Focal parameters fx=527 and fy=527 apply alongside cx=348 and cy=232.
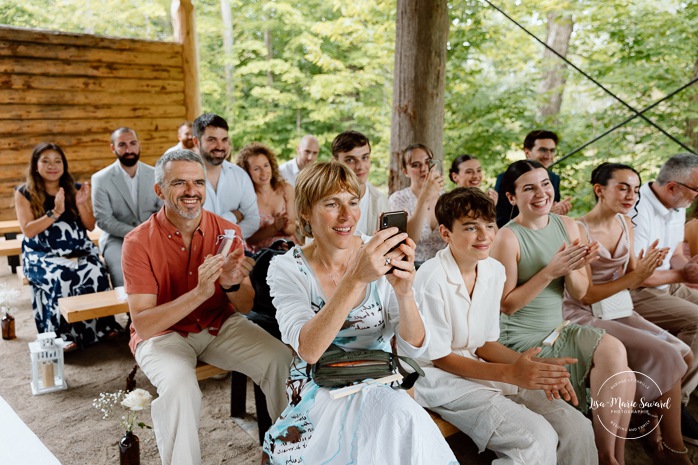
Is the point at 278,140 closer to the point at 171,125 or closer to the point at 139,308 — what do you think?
the point at 171,125

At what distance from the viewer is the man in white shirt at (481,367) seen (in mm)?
2027

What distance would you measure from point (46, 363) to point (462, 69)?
Result: 6243 millimetres

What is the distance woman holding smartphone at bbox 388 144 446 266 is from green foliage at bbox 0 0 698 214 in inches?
144

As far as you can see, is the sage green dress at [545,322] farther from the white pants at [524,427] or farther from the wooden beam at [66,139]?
the wooden beam at [66,139]

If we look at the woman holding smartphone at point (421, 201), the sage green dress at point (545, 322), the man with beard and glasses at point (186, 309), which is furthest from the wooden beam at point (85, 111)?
the sage green dress at point (545, 322)

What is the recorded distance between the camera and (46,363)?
3.19 metres

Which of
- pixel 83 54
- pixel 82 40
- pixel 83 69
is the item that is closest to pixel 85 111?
pixel 83 69

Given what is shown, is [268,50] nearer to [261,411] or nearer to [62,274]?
[62,274]

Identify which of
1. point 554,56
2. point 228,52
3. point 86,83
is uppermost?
point 228,52

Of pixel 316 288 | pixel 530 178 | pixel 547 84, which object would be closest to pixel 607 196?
pixel 530 178

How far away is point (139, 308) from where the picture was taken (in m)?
2.36

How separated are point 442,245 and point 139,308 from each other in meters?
2.11

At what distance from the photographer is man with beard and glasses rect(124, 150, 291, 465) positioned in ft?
7.16

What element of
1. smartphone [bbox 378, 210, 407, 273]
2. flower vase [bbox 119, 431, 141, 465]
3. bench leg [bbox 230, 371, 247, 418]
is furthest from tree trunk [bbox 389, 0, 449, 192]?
flower vase [bbox 119, 431, 141, 465]
